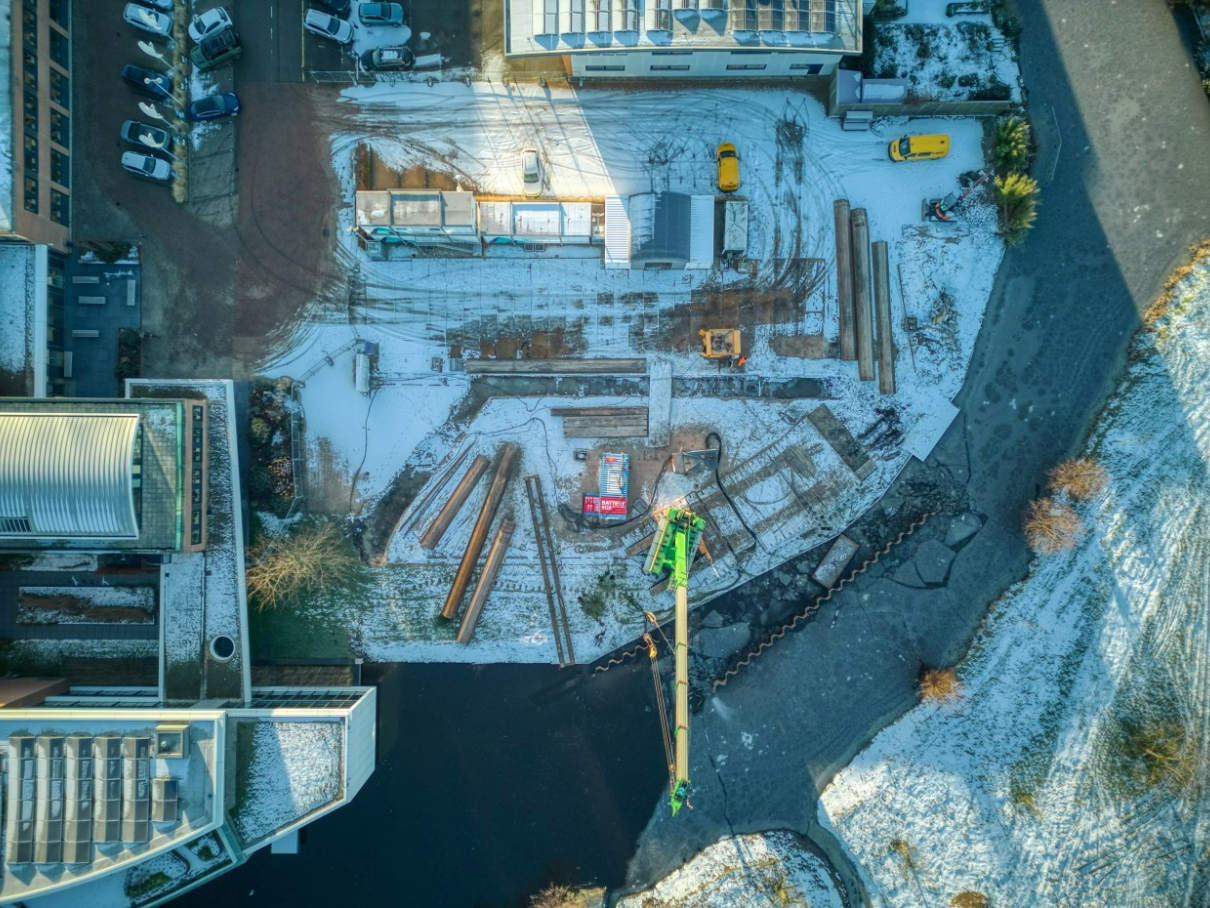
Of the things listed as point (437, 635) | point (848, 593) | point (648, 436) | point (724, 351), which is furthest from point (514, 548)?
point (848, 593)

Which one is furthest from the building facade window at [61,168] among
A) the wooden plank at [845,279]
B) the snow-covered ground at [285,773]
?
the wooden plank at [845,279]

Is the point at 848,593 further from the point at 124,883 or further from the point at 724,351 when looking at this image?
the point at 124,883

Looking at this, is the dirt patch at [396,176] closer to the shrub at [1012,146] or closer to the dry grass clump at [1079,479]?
the shrub at [1012,146]

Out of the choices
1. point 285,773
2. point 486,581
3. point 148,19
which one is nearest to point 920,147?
point 486,581

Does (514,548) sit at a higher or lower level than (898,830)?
higher

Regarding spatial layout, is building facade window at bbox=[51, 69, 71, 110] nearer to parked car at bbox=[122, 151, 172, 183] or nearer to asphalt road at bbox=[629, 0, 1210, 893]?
parked car at bbox=[122, 151, 172, 183]

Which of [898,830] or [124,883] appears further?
[898,830]
